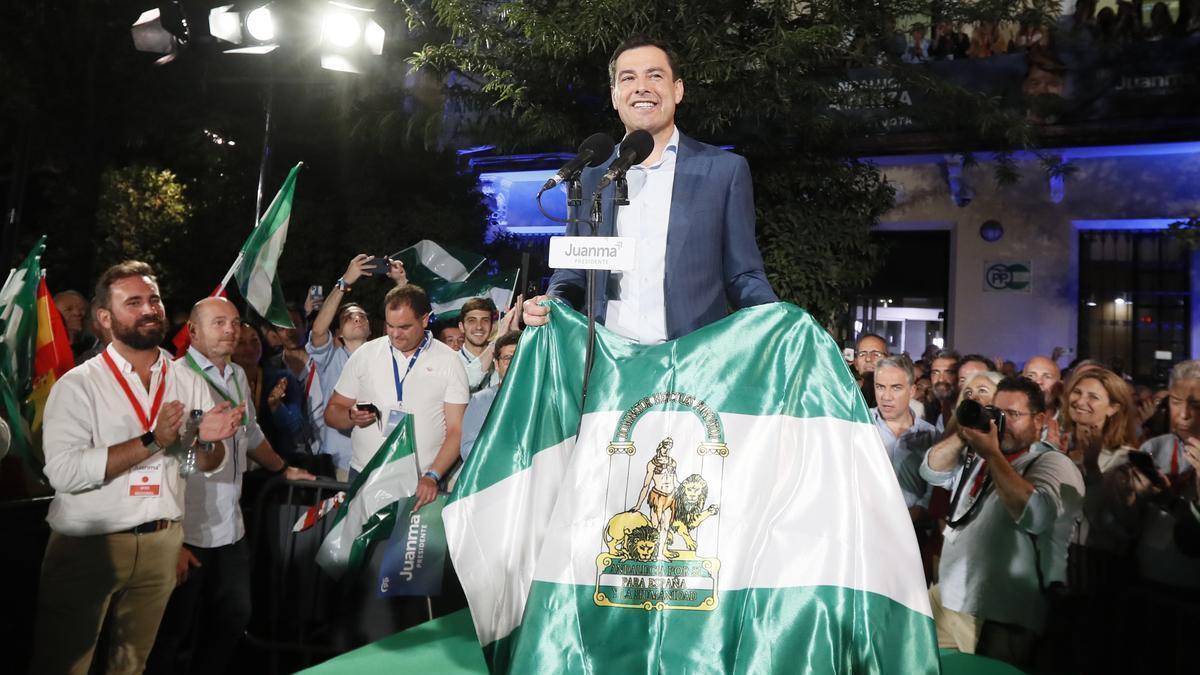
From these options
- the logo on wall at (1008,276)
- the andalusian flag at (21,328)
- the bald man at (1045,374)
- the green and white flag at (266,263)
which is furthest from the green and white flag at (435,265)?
the logo on wall at (1008,276)

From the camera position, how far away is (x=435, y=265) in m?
8.02

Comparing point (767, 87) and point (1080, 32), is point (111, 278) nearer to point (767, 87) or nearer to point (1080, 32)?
point (767, 87)

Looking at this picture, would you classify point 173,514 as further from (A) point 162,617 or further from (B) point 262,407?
(B) point 262,407

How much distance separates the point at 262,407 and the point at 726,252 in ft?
13.7

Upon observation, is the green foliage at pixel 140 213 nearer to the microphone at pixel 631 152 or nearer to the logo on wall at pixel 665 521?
the microphone at pixel 631 152

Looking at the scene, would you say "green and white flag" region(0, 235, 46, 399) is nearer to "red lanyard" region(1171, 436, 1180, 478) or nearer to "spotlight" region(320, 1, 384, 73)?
"spotlight" region(320, 1, 384, 73)

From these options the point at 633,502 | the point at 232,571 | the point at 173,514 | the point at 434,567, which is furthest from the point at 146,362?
the point at 633,502

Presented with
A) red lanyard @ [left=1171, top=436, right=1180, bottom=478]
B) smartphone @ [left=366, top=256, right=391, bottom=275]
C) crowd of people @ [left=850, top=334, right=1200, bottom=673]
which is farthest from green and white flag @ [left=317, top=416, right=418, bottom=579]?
red lanyard @ [left=1171, top=436, right=1180, bottom=478]

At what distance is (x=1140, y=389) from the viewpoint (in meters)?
7.38

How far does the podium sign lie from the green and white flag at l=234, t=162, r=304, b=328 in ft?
11.9

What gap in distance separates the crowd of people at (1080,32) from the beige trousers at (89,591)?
10436 millimetres

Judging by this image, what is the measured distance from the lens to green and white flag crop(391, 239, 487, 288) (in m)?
7.98

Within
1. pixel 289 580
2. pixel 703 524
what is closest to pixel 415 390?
pixel 289 580

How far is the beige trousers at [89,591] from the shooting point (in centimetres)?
371
